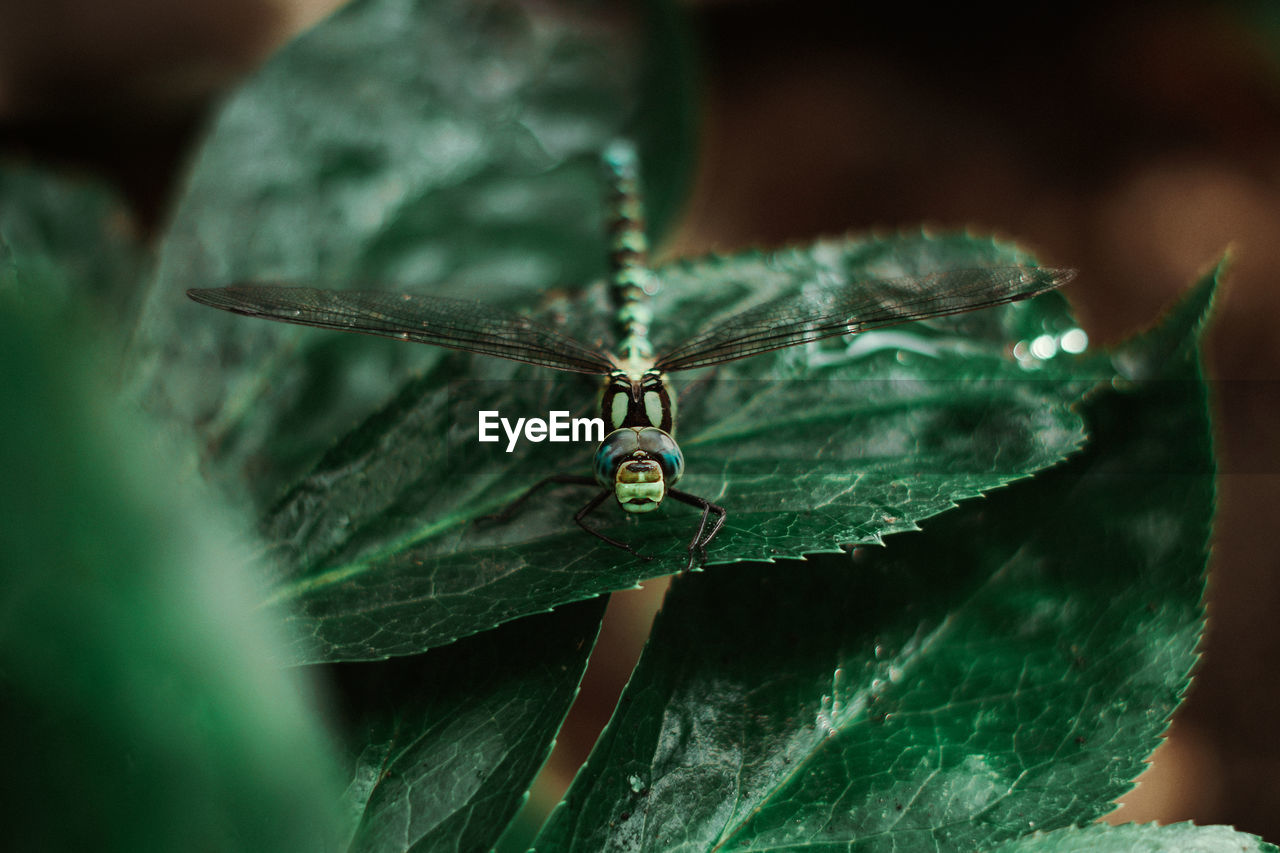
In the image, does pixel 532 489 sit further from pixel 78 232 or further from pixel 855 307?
pixel 78 232

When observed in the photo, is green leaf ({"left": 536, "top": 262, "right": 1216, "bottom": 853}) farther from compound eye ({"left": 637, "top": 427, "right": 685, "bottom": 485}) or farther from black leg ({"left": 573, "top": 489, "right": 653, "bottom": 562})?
compound eye ({"left": 637, "top": 427, "right": 685, "bottom": 485})

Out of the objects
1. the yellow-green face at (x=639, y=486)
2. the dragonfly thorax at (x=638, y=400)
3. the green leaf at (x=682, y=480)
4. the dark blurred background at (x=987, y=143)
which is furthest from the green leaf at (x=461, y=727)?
the dark blurred background at (x=987, y=143)

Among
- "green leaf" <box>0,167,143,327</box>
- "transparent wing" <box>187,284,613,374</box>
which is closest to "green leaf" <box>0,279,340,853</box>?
"transparent wing" <box>187,284,613,374</box>

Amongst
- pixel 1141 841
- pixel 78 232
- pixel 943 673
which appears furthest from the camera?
pixel 78 232

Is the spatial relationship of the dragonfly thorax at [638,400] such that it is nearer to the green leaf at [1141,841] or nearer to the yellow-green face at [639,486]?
the yellow-green face at [639,486]

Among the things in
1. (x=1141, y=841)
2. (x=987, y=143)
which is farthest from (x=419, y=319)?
(x=987, y=143)

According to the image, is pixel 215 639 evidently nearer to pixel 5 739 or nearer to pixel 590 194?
pixel 5 739
